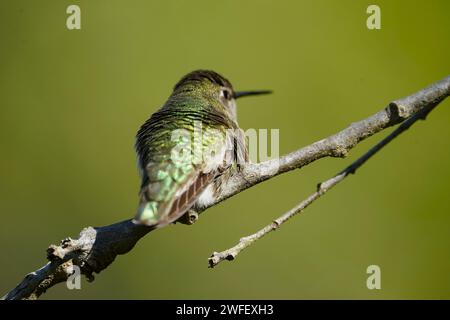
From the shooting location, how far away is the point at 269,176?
3428mm

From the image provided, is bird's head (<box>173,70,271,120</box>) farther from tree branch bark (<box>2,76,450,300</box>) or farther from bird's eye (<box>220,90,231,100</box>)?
tree branch bark (<box>2,76,450,300</box>)

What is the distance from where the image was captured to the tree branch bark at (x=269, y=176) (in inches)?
121

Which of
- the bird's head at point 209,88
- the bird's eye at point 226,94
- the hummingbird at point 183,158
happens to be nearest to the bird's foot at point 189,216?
the hummingbird at point 183,158

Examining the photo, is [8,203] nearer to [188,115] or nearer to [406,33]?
[188,115]

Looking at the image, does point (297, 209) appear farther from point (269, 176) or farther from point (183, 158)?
point (183, 158)

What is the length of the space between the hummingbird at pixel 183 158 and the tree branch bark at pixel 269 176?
0.61 ft

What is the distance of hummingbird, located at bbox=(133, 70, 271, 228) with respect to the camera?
340 centimetres

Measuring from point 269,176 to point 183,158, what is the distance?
0.62m

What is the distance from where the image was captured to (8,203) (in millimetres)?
7512

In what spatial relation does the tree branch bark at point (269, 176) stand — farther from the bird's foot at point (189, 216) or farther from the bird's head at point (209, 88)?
the bird's head at point (209, 88)

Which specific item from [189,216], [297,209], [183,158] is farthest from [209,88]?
[297,209]

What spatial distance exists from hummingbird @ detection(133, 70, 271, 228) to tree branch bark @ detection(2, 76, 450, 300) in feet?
0.61

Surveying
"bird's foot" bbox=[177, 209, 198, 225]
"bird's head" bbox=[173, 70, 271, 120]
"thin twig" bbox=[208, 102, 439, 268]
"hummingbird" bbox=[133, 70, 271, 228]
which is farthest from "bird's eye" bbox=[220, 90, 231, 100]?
"thin twig" bbox=[208, 102, 439, 268]

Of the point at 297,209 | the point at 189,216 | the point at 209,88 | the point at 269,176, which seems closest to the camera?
the point at 297,209
